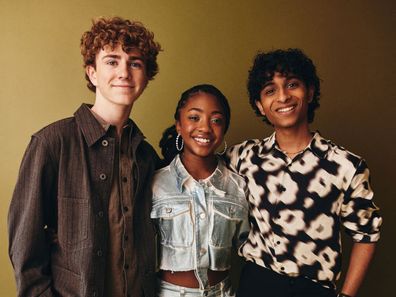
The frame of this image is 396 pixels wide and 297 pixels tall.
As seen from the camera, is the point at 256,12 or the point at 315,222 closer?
the point at 315,222

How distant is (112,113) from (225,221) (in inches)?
25.4

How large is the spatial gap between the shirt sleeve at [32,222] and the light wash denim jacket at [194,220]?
0.43 m

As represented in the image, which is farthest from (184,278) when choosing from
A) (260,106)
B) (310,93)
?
(310,93)

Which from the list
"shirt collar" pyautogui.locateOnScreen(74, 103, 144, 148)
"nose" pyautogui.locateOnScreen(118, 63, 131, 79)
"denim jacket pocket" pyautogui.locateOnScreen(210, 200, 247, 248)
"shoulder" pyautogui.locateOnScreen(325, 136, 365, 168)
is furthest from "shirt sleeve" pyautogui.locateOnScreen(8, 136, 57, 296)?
"shoulder" pyautogui.locateOnScreen(325, 136, 365, 168)

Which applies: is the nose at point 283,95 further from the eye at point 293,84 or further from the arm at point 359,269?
the arm at point 359,269

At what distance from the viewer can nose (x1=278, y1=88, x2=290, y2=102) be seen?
1556 mm

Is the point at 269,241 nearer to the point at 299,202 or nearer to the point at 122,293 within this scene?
the point at 299,202

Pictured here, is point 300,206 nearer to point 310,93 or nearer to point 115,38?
point 310,93

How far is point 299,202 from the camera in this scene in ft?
4.91

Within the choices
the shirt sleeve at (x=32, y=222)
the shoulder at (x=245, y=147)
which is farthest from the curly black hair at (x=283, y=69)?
the shirt sleeve at (x=32, y=222)

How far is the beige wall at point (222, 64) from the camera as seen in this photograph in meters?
1.89

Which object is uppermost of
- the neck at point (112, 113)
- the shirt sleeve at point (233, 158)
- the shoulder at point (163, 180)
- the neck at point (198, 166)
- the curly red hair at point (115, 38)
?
A: the curly red hair at point (115, 38)

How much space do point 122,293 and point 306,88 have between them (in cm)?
113

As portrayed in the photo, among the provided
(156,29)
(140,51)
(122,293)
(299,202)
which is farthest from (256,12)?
(122,293)
